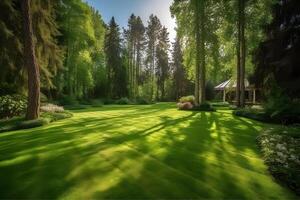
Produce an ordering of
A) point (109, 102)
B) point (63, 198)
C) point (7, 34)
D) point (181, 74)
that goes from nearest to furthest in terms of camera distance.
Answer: point (63, 198)
point (7, 34)
point (109, 102)
point (181, 74)

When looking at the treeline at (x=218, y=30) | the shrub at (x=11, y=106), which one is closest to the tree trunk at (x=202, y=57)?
the treeline at (x=218, y=30)

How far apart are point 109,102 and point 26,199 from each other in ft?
118

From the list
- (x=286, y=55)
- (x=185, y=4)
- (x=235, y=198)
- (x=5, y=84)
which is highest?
(x=185, y=4)

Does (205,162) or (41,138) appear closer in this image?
(205,162)

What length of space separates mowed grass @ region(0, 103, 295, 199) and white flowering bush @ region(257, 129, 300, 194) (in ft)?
0.81

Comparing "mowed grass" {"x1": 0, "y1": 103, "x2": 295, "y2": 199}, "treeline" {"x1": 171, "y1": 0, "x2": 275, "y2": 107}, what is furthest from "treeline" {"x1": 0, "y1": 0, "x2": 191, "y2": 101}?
"treeline" {"x1": 171, "y1": 0, "x2": 275, "y2": 107}

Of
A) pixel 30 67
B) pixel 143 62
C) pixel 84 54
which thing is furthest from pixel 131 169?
pixel 143 62

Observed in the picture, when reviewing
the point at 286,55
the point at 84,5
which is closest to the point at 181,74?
the point at 84,5

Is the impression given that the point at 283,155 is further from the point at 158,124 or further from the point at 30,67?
the point at 30,67

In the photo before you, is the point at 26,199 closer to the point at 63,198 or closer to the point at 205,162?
the point at 63,198

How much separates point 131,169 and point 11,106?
10.9 m

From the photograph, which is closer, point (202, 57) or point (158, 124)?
point (158, 124)

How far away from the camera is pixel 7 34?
43.7 feet

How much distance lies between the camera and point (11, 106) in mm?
13930
